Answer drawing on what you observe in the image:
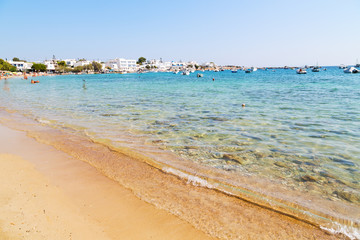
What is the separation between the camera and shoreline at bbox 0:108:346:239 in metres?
3.88

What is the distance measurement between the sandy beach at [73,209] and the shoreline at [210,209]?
10.3 inches

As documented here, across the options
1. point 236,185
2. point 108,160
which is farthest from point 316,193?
point 108,160

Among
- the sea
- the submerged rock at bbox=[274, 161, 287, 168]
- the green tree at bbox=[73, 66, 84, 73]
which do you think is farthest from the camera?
the green tree at bbox=[73, 66, 84, 73]

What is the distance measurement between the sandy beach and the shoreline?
0.26m

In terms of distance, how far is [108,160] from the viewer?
7066mm

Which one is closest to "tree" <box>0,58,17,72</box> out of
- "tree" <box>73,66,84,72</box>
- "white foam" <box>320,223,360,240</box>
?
"tree" <box>73,66,84,72</box>

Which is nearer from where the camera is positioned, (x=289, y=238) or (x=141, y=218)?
(x=289, y=238)

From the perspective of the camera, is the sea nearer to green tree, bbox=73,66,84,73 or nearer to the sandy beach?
the sandy beach

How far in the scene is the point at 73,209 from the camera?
172 inches

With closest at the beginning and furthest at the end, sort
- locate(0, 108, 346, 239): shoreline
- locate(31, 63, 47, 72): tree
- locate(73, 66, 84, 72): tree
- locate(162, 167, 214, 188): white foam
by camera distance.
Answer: locate(0, 108, 346, 239): shoreline
locate(162, 167, 214, 188): white foam
locate(31, 63, 47, 72): tree
locate(73, 66, 84, 72): tree

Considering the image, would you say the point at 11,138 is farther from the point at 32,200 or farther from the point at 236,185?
the point at 236,185

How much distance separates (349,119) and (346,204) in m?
10.4

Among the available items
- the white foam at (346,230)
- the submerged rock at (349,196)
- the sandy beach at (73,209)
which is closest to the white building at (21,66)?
the sandy beach at (73,209)

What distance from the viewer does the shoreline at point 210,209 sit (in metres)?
3.88
